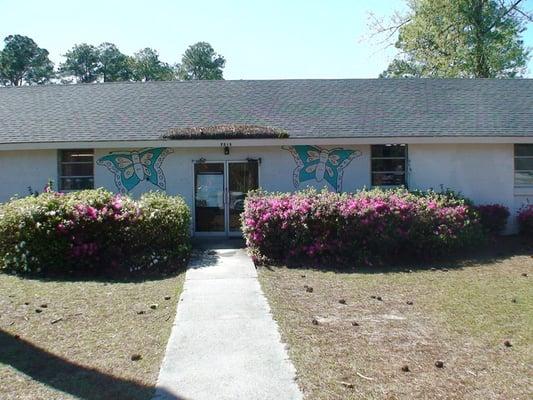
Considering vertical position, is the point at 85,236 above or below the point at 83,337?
above

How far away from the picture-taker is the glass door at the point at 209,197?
14.8 m

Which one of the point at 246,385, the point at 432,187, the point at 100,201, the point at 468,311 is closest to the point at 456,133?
the point at 432,187

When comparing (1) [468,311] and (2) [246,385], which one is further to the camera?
(1) [468,311]

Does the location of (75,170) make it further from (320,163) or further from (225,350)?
(225,350)

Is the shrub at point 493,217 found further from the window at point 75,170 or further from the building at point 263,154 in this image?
the window at point 75,170

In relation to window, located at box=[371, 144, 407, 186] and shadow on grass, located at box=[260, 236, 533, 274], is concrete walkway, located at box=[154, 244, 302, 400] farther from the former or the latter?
window, located at box=[371, 144, 407, 186]

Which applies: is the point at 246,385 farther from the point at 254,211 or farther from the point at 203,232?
the point at 203,232

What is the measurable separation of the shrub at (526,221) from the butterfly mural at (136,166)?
994 cm

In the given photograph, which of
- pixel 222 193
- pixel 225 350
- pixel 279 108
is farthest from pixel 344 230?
→ pixel 279 108

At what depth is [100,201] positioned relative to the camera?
10586 mm

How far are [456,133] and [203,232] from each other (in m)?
7.55

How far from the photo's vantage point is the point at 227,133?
548 inches

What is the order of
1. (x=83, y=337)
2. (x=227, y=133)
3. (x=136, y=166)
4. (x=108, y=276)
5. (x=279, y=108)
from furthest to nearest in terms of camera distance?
(x=279, y=108)
(x=136, y=166)
(x=227, y=133)
(x=108, y=276)
(x=83, y=337)

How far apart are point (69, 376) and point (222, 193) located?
10.2 m
